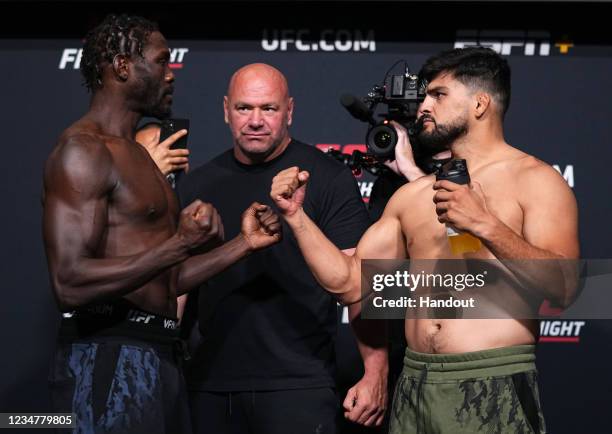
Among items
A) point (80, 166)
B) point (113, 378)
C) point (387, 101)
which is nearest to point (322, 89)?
point (387, 101)

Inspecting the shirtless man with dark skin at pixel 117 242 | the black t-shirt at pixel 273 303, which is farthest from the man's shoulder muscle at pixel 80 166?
the black t-shirt at pixel 273 303

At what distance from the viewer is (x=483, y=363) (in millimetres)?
2084

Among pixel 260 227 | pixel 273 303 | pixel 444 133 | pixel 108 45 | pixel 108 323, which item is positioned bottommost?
pixel 108 323

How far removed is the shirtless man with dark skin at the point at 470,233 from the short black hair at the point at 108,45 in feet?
1.50

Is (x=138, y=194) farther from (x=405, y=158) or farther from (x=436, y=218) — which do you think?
(x=405, y=158)

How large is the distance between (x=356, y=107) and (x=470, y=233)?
84cm

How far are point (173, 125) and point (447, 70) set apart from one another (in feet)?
2.60

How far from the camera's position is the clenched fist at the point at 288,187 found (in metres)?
2.22

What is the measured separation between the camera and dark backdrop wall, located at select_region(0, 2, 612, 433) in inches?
130

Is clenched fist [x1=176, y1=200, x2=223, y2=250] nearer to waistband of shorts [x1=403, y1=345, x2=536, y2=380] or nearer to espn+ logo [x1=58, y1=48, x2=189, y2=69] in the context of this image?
waistband of shorts [x1=403, y1=345, x2=536, y2=380]

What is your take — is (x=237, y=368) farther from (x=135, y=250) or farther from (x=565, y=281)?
(x=565, y=281)

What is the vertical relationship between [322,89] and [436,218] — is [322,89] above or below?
above

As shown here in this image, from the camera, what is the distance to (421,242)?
7.48 feet

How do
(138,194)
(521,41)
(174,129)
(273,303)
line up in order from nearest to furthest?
(138,194) → (273,303) → (174,129) → (521,41)
